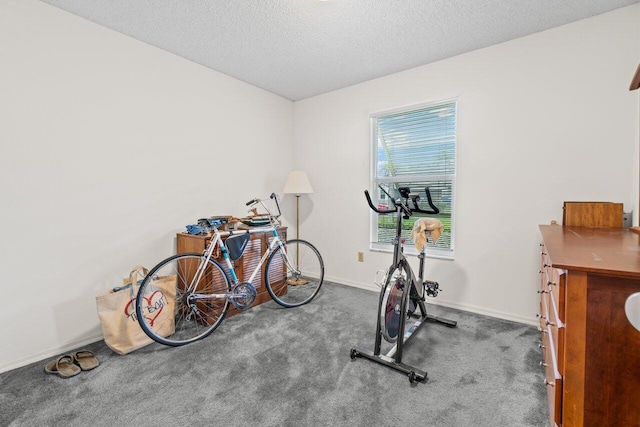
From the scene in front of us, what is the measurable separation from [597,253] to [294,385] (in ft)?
5.28

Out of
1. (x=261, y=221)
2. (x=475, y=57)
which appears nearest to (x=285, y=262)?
(x=261, y=221)

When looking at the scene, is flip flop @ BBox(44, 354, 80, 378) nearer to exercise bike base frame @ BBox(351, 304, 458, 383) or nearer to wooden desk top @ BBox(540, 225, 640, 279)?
exercise bike base frame @ BBox(351, 304, 458, 383)

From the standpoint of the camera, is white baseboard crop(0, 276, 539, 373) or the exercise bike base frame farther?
white baseboard crop(0, 276, 539, 373)

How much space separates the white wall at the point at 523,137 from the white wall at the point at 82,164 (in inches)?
79.4

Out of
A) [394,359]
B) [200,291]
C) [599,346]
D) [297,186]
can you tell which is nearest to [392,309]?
[394,359]

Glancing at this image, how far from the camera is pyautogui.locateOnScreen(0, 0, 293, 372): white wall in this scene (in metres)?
1.91

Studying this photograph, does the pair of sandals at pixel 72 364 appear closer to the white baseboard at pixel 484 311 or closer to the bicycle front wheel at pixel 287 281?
the bicycle front wheel at pixel 287 281

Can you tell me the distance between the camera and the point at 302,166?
4004 mm

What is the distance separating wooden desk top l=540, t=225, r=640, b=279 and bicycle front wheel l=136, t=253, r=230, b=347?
228 cm

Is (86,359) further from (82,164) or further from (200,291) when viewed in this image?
(82,164)

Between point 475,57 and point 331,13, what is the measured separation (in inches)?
57.6

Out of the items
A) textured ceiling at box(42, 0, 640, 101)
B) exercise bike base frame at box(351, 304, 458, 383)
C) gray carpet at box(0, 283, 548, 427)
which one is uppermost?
textured ceiling at box(42, 0, 640, 101)

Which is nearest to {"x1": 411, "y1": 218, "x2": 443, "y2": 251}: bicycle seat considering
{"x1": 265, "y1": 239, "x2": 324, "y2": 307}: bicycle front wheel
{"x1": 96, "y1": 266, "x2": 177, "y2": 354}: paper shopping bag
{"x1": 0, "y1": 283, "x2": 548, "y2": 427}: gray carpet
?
{"x1": 0, "y1": 283, "x2": 548, "y2": 427}: gray carpet

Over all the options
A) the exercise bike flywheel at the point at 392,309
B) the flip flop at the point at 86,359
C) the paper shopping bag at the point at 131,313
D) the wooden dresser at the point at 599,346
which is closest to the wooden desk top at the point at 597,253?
the wooden dresser at the point at 599,346
